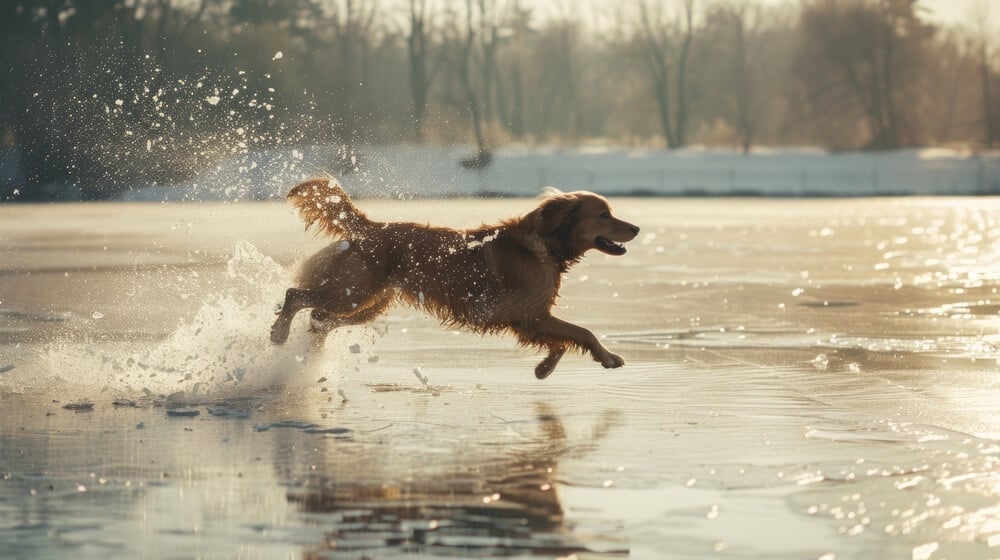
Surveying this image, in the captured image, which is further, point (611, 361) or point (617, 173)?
point (617, 173)

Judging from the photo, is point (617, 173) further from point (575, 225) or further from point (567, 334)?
point (567, 334)

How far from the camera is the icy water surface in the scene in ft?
17.5

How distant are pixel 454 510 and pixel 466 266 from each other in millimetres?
3908

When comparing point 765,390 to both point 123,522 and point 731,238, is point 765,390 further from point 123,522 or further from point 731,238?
point 731,238

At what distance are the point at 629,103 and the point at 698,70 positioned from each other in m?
6.39

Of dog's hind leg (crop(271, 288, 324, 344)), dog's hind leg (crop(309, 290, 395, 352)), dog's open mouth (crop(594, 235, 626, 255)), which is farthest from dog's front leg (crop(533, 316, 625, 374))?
dog's hind leg (crop(271, 288, 324, 344))

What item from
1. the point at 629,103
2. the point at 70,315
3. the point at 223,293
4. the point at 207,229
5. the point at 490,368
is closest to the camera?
the point at 490,368

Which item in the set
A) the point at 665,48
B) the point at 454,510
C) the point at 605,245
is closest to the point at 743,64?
the point at 665,48

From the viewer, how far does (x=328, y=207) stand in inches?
378

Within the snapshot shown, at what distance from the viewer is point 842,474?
249 inches

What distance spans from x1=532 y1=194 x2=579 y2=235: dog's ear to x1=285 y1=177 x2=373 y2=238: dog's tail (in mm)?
1084

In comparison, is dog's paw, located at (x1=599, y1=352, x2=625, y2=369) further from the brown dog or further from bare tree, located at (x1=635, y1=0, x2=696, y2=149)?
bare tree, located at (x1=635, y1=0, x2=696, y2=149)

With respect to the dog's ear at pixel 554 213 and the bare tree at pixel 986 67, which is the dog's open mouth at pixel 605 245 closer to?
the dog's ear at pixel 554 213

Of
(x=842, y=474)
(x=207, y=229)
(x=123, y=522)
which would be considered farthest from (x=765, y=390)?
(x=207, y=229)
